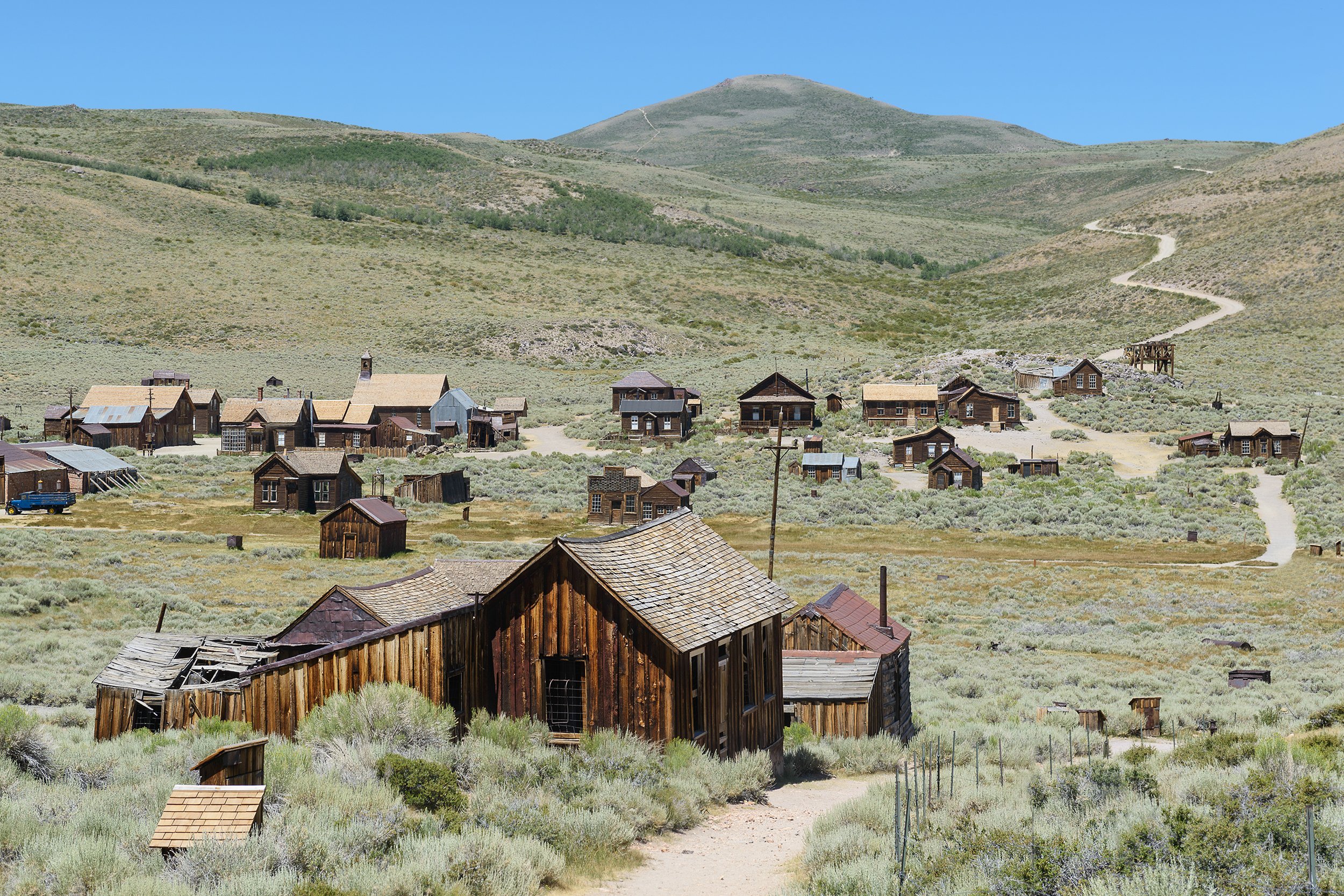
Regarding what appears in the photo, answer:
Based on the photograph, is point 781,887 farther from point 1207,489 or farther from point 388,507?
point 1207,489

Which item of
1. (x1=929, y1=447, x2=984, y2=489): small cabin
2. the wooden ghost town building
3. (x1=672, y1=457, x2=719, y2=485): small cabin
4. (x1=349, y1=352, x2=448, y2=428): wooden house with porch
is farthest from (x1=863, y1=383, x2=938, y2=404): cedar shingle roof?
the wooden ghost town building

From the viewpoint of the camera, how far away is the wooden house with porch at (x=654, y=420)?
78.9m

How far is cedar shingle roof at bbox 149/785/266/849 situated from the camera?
10344 millimetres

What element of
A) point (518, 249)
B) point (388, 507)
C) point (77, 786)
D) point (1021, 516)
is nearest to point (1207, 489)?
point (1021, 516)

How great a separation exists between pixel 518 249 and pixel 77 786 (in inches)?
5865

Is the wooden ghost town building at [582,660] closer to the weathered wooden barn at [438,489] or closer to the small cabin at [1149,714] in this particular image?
the small cabin at [1149,714]

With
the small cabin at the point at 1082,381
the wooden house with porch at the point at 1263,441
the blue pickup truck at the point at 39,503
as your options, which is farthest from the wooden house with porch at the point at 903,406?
the blue pickup truck at the point at 39,503

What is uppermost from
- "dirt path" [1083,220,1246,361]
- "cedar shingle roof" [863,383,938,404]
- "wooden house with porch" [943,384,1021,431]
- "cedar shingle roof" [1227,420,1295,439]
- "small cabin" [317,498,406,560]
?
"dirt path" [1083,220,1246,361]

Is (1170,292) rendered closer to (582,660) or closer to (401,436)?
(401,436)

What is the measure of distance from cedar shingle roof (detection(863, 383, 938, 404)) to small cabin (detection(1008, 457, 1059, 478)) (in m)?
14.2

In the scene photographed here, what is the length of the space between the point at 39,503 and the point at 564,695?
48.1 metres

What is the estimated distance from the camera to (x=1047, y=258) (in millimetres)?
161125

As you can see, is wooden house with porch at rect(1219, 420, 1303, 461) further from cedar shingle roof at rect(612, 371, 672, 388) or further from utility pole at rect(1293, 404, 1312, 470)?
cedar shingle roof at rect(612, 371, 672, 388)

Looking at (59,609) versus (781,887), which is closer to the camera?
(781,887)
